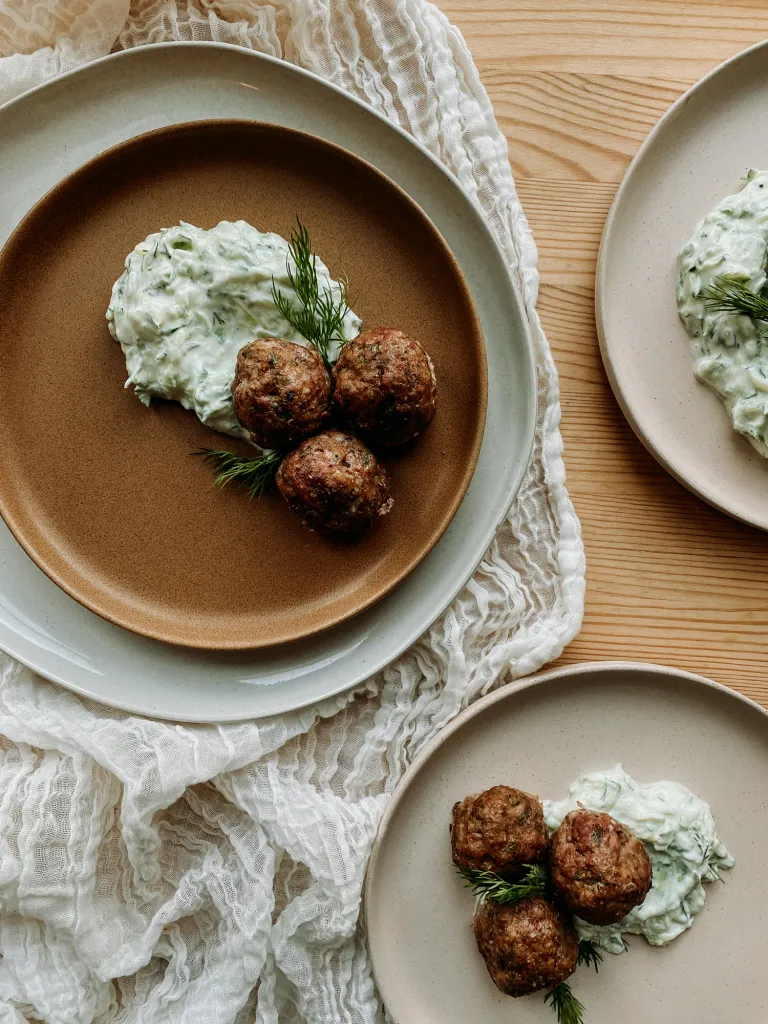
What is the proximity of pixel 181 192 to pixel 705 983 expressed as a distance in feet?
7.38

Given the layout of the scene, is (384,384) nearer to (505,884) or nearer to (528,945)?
(505,884)

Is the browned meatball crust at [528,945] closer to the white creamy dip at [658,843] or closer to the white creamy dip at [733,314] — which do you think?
the white creamy dip at [658,843]

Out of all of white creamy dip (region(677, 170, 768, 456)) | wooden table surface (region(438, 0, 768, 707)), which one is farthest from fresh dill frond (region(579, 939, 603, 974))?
white creamy dip (region(677, 170, 768, 456))

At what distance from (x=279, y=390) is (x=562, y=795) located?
119cm

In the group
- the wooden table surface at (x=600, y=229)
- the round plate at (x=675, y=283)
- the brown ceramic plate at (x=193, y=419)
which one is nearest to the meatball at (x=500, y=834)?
the wooden table surface at (x=600, y=229)

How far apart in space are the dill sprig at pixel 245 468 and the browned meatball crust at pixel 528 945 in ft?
3.57

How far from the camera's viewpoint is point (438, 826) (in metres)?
1.96

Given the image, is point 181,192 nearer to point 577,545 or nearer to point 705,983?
point 577,545

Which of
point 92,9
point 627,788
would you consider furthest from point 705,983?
point 92,9

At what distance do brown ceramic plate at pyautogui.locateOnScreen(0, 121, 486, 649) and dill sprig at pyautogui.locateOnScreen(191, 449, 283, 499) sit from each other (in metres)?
0.03

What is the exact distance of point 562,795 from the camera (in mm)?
2002

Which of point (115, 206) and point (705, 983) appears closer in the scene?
point (115, 206)

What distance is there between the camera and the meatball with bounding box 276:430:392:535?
65.3 inches

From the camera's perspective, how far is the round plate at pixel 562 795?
1.95 meters
